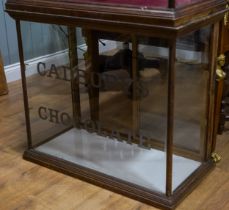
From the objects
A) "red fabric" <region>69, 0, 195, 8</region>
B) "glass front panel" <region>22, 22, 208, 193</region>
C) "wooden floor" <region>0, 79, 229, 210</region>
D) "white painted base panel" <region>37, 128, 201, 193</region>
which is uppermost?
"red fabric" <region>69, 0, 195, 8</region>

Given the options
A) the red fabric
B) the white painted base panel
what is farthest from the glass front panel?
the red fabric

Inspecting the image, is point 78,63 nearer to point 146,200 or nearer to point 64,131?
point 64,131

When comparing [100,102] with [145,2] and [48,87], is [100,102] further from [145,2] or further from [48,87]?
[145,2]

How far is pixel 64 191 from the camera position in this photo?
1609 mm

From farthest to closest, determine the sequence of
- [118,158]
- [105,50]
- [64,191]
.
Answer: [105,50] < [118,158] < [64,191]

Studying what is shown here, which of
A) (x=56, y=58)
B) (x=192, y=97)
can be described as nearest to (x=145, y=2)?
(x=192, y=97)

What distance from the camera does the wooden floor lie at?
1.52 meters

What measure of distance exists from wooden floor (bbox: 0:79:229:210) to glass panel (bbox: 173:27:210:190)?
0.41 feet

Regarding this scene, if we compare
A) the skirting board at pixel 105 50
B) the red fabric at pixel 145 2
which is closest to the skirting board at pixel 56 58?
the skirting board at pixel 105 50

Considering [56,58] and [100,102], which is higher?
[56,58]

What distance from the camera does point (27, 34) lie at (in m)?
1.77

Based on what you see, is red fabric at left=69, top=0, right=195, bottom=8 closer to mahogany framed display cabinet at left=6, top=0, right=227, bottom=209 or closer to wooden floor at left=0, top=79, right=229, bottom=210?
mahogany framed display cabinet at left=6, top=0, right=227, bottom=209

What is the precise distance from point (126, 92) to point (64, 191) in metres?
0.50

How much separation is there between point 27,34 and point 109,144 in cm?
59
